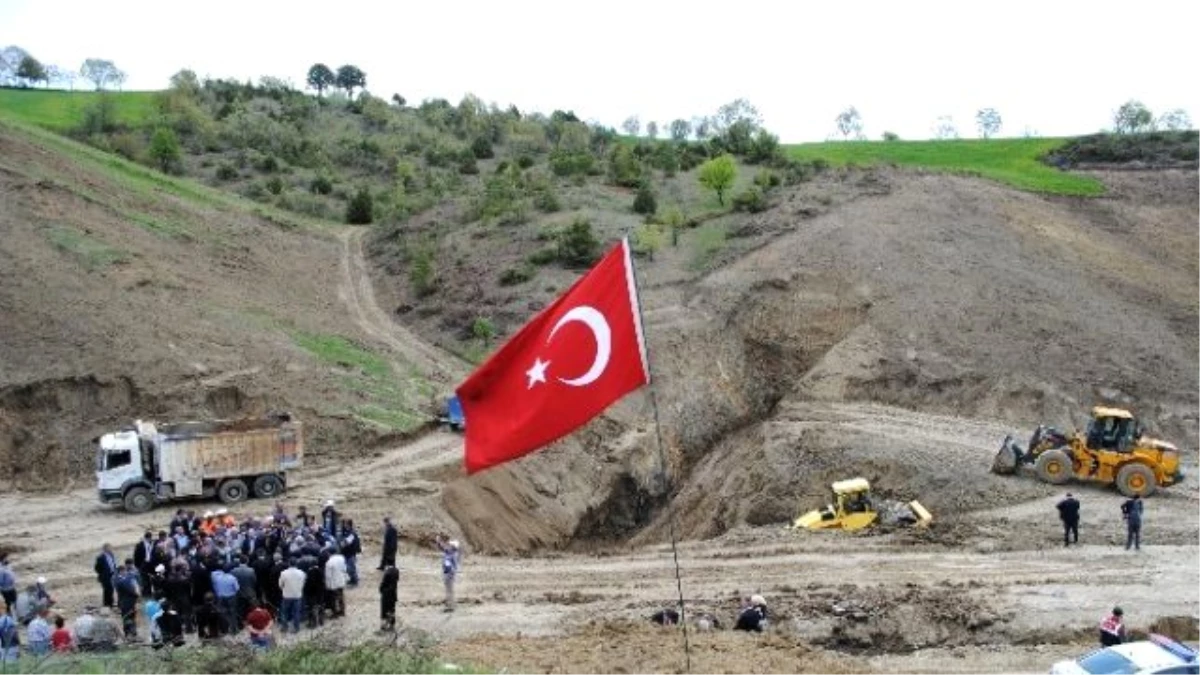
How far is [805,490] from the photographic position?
102ft

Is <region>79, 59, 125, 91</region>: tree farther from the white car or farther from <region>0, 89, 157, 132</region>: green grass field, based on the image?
the white car

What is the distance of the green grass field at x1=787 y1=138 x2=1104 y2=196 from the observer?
63844mm

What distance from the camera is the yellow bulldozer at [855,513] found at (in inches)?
1094

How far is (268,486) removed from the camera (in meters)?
29.8

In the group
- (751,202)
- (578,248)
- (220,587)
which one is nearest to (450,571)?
(220,587)

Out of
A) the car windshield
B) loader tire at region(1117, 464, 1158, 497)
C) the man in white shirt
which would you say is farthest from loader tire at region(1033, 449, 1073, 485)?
the man in white shirt

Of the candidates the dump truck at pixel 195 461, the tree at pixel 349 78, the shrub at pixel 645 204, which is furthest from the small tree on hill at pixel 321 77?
the dump truck at pixel 195 461

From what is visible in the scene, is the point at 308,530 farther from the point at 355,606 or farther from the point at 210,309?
the point at 210,309

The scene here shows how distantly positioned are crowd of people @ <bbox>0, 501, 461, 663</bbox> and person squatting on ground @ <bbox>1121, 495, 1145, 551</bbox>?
1409 centimetres

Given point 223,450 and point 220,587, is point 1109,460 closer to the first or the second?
point 220,587

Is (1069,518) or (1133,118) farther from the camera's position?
(1133,118)

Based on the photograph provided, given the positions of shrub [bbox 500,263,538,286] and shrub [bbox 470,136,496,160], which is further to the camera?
shrub [bbox 470,136,496,160]

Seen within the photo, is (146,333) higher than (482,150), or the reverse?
(482,150)

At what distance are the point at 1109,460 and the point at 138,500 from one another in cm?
2381
